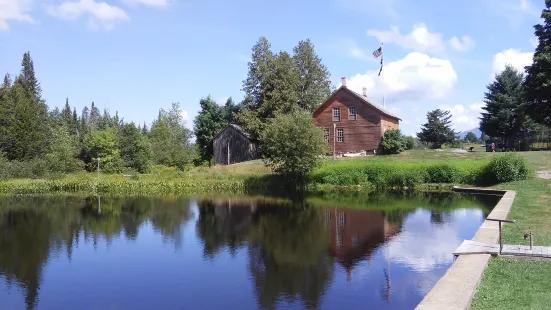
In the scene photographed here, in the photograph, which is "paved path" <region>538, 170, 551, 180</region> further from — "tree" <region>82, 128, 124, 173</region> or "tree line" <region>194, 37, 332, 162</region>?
"tree" <region>82, 128, 124, 173</region>

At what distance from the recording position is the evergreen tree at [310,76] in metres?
56.8

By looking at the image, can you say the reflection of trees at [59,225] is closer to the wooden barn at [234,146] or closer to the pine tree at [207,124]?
the wooden barn at [234,146]

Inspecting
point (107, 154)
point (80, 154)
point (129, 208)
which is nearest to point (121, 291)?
point (129, 208)

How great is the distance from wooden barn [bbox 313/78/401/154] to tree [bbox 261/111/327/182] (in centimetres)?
940

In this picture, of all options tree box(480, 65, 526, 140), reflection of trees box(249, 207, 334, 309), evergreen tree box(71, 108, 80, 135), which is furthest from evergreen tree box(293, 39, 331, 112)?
evergreen tree box(71, 108, 80, 135)

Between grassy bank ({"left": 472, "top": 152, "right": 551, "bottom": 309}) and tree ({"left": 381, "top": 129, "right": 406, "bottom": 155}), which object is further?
tree ({"left": 381, "top": 129, "right": 406, "bottom": 155})

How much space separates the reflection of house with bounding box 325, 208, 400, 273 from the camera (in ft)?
49.2

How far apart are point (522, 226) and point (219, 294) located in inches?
416

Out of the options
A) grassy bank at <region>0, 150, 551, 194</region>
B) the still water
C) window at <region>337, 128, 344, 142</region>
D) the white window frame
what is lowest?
the still water

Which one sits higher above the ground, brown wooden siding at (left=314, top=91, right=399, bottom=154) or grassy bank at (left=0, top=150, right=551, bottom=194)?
brown wooden siding at (left=314, top=91, right=399, bottom=154)

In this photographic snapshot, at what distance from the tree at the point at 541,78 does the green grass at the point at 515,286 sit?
30.0 m

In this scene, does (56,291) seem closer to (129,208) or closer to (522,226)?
(522,226)

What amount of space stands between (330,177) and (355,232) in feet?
64.2

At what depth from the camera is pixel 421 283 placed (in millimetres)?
11617
